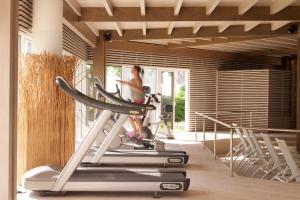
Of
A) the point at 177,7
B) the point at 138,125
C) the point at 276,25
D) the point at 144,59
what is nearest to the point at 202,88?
the point at 144,59

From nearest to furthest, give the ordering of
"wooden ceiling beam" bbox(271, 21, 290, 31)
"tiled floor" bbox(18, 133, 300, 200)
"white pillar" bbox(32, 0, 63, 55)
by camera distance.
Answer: "tiled floor" bbox(18, 133, 300, 200)
"white pillar" bbox(32, 0, 63, 55)
"wooden ceiling beam" bbox(271, 21, 290, 31)

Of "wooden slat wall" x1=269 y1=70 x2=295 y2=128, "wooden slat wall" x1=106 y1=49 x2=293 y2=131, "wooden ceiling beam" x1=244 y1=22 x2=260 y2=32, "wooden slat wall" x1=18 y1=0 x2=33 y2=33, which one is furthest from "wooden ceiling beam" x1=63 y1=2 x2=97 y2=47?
"wooden slat wall" x1=269 y1=70 x2=295 y2=128

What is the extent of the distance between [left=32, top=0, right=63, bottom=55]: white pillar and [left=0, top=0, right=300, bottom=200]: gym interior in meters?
0.01

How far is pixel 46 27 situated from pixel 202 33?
4.80 meters

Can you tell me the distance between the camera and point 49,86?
4965mm

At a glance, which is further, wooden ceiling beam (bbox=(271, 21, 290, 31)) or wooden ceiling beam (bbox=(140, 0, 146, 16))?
wooden ceiling beam (bbox=(271, 21, 290, 31))

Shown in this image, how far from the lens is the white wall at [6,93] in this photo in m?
3.15

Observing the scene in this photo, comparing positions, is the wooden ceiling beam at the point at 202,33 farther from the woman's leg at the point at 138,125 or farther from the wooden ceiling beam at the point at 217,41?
the woman's leg at the point at 138,125

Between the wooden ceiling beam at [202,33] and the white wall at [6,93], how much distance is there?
589cm

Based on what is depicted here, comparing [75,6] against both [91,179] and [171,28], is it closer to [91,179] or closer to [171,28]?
[171,28]

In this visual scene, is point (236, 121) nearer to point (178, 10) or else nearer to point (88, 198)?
point (178, 10)

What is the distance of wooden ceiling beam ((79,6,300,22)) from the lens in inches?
293

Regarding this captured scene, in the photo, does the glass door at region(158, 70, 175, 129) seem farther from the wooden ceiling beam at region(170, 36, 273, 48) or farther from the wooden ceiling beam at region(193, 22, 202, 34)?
the wooden ceiling beam at region(193, 22, 202, 34)

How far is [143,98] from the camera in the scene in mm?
7590
